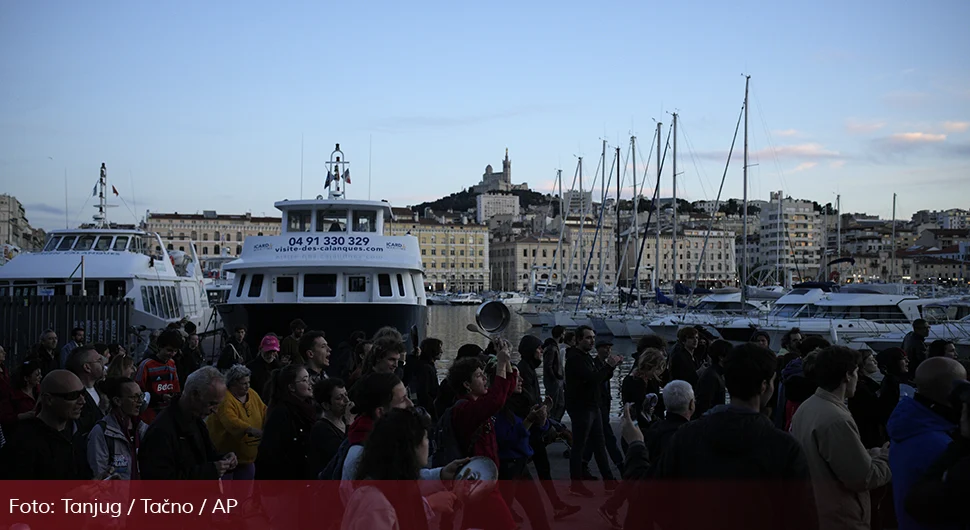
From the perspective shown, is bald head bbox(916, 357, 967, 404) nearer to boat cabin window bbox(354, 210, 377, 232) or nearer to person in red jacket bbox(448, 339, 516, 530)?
person in red jacket bbox(448, 339, 516, 530)

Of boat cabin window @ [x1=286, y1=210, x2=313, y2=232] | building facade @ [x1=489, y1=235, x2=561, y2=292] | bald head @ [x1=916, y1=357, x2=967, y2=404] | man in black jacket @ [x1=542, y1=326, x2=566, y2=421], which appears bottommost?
building facade @ [x1=489, y1=235, x2=561, y2=292]

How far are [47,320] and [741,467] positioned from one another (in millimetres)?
14819

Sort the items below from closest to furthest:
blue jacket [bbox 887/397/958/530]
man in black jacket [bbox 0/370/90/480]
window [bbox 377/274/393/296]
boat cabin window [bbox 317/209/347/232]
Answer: blue jacket [bbox 887/397/958/530], man in black jacket [bbox 0/370/90/480], window [bbox 377/274/393/296], boat cabin window [bbox 317/209/347/232]

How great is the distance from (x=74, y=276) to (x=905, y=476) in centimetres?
2566

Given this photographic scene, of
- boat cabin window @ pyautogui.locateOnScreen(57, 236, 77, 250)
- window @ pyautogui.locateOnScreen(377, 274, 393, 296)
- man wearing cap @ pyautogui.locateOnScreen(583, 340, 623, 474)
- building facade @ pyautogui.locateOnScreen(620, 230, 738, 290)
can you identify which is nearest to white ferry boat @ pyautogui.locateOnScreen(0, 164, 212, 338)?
boat cabin window @ pyautogui.locateOnScreen(57, 236, 77, 250)

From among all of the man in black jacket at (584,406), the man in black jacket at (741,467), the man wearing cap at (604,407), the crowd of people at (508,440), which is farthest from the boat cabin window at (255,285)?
the man in black jacket at (741,467)

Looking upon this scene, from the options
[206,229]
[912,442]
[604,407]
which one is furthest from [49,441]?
[206,229]

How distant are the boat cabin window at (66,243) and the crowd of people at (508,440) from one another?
2278 cm

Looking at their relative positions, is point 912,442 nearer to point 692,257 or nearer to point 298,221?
point 298,221

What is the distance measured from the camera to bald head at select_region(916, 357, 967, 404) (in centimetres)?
402

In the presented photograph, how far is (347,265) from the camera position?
2217cm

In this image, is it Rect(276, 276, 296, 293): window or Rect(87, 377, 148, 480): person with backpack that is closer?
Rect(87, 377, 148, 480): person with backpack

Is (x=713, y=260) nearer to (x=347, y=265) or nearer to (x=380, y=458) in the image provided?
(x=347, y=265)

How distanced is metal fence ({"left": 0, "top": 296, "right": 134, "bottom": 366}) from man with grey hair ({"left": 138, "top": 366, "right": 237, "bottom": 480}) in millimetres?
11665
